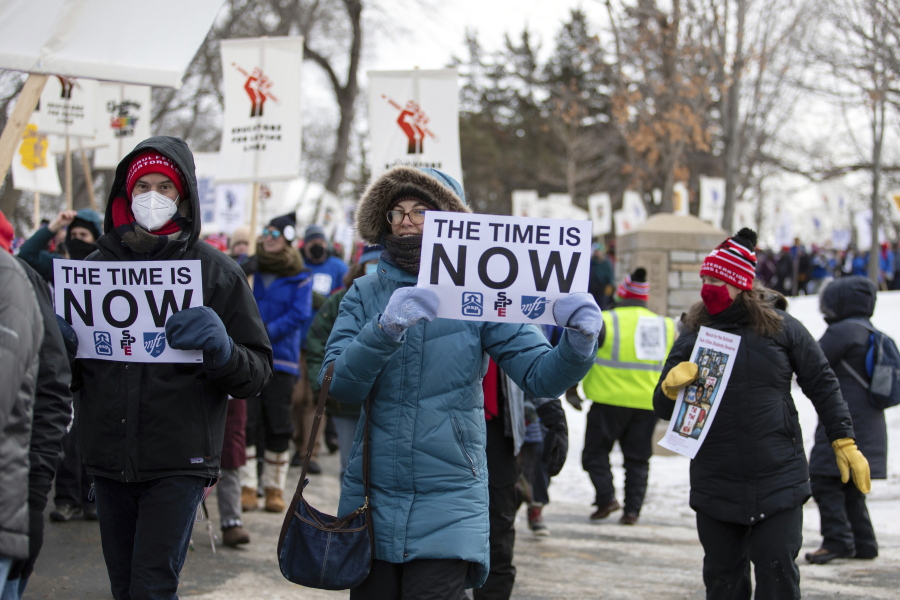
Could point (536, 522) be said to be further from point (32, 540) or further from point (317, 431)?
point (32, 540)

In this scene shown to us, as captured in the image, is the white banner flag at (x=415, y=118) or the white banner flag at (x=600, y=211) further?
the white banner flag at (x=600, y=211)

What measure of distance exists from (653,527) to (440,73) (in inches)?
180

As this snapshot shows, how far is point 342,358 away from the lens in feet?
10.4

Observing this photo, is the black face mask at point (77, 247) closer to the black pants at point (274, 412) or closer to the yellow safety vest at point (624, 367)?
the black pants at point (274, 412)

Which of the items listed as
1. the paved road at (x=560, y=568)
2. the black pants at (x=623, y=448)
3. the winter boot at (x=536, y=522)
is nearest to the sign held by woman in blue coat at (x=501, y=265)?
the paved road at (x=560, y=568)

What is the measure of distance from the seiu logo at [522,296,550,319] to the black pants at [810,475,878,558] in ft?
15.0

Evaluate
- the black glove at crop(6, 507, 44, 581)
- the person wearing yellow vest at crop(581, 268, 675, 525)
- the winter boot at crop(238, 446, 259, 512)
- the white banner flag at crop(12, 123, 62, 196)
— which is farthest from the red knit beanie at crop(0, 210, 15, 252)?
the white banner flag at crop(12, 123, 62, 196)

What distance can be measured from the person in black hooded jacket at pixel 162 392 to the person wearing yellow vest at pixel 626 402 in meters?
5.17

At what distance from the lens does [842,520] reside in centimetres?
679

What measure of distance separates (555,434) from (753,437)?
103 centimetres

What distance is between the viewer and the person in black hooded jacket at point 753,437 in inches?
177

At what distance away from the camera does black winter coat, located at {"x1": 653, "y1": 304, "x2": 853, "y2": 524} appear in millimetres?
4512

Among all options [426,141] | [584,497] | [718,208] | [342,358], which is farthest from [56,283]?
[718,208]

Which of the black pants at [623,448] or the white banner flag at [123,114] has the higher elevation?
the white banner flag at [123,114]
